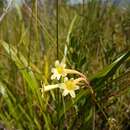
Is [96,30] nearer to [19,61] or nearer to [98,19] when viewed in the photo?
[98,19]

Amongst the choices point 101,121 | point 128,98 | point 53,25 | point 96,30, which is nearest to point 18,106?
point 101,121

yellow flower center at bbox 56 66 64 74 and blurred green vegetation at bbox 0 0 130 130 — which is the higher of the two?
yellow flower center at bbox 56 66 64 74

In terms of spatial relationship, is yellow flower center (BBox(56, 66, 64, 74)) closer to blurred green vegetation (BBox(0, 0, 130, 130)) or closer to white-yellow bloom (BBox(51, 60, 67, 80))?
white-yellow bloom (BBox(51, 60, 67, 80))

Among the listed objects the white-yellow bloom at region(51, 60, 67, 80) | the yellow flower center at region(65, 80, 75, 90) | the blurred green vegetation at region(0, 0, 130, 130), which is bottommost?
the blurred green vegetation at region(0, 0, 130, 130)

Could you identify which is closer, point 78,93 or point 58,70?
point 58,70

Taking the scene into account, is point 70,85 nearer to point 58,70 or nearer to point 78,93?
point 58,70

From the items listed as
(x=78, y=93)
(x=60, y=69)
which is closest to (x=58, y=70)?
(x=60, y=69)

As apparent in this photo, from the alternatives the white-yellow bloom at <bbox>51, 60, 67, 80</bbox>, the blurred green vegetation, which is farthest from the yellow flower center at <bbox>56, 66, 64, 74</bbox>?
the blurred green vegetation

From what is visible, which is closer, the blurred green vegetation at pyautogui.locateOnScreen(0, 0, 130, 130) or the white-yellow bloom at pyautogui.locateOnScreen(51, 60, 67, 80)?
the white-yellow bloom at pyautogui.locateOnScreen(51, 60, 67, 80)

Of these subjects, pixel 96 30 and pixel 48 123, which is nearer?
pixel 48 123

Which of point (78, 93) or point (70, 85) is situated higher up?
point (70, 85)

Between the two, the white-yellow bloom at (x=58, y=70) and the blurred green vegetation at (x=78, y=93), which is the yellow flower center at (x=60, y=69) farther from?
the blurred green vegetation at (x=78, y=93)
